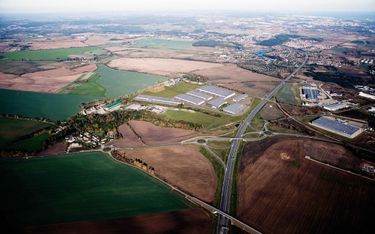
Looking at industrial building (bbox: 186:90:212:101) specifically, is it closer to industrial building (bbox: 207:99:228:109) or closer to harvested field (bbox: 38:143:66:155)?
industrial building (bbox: 207:99:228:109)

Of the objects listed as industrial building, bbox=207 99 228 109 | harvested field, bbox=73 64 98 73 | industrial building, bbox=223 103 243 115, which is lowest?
industrial building, bbox=223 103 243 115

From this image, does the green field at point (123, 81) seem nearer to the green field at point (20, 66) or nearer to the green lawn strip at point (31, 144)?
the green lawn strip at point (31, 144)

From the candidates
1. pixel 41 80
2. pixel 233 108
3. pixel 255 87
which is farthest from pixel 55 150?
pixel 255 87

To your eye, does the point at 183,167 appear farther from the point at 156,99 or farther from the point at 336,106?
the point at 336,106

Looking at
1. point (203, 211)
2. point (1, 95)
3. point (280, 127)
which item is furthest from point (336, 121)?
point (1, 95)

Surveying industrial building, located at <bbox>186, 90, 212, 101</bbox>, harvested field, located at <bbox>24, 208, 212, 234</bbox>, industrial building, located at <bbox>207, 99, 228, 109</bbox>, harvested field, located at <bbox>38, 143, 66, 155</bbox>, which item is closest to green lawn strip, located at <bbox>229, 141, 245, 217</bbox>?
harvested field, located at <bbox>24, 208, 212, 234</bbox>

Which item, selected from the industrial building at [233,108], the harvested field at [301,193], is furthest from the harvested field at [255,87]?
the harvested field at [301,193]

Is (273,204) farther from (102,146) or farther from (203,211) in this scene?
(102,146)
